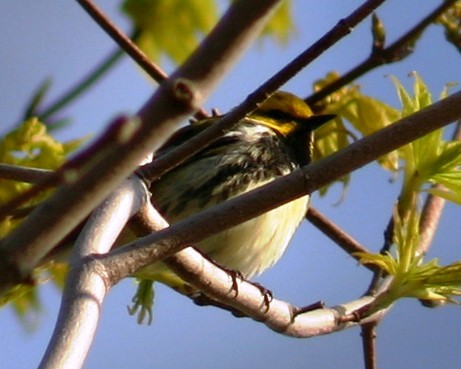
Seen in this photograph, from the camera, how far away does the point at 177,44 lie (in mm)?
1502

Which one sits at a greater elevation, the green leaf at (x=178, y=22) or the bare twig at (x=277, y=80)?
the green leaf at (x=178, y=22)

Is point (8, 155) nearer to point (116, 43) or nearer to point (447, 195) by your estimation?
point (116, 43)

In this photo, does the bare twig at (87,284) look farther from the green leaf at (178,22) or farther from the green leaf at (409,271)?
the green leaf at (409,271)

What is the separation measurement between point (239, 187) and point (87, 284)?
153cm

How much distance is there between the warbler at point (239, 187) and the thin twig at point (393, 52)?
0.16 m

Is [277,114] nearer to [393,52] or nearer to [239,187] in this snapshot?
[239,187]

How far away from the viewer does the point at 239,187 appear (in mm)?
2650

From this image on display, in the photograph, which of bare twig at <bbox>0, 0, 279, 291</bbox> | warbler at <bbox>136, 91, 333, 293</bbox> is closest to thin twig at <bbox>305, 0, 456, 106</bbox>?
warbler at <bbox>136, 91, 333, 293</bbox>

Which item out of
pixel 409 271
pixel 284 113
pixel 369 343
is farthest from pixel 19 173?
pixel 284 113

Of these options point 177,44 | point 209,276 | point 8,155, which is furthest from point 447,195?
point 8,155

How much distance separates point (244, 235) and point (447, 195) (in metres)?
0.86

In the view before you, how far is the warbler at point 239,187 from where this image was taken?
265 cm

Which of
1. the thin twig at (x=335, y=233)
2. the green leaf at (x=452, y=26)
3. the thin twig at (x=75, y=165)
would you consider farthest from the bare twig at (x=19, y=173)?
the green leaf at (x=452, y=26)

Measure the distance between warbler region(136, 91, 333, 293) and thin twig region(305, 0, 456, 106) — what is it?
0.54 ft
